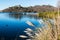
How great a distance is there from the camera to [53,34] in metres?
2.78

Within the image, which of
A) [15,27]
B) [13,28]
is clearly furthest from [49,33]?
[15,27]

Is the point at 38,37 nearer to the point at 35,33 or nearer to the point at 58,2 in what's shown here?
the point at 35,33

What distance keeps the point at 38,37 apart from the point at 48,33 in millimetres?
213

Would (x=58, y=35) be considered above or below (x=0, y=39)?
above

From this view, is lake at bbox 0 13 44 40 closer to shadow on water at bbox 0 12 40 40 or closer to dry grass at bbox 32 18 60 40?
shadow on water at bbox 0 12 40 40

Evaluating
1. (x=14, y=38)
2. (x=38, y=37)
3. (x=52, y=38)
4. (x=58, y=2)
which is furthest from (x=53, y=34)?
(x=14, y=38)

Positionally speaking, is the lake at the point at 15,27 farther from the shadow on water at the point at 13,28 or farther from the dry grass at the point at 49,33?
the dry grass at the point at 49,33

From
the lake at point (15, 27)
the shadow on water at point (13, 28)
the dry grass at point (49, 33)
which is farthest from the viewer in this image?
the shadow on water at point (13, 28)

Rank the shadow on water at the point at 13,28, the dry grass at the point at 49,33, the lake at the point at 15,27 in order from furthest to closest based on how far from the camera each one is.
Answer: the shadow on water at the point at 13,28
the lake at the point at 15,27
the dry grass at the point at 49,33

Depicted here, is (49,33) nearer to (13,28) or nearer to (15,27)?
(13,28)

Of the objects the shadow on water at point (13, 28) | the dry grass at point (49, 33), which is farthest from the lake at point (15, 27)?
the dry grass at point (49, 33)

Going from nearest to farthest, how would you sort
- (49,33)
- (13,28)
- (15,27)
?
(49,33) → (13,28) → (15,27)

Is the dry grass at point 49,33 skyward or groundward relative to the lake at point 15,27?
skyward

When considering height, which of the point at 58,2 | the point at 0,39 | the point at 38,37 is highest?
the point at 58,2
